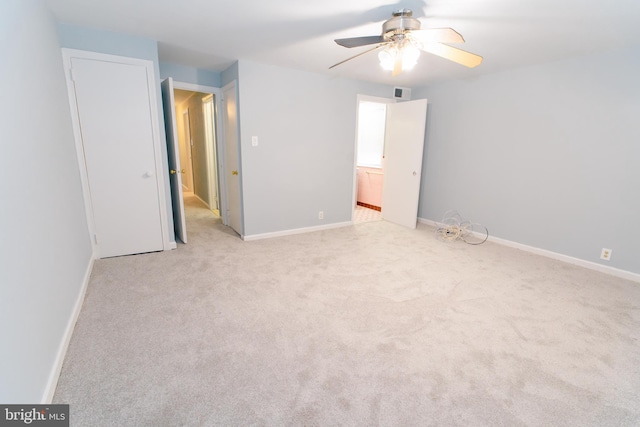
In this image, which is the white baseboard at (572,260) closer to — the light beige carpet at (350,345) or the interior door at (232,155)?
the light beige carpet at (350,345)

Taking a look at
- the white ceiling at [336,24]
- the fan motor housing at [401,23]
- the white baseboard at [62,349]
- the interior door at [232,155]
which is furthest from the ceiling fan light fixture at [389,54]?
the white baseboard at [62,349]

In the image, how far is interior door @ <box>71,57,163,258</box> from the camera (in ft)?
9.34

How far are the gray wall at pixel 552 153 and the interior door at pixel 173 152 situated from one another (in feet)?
12.3

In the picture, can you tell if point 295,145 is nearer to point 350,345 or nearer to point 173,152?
point 173,152

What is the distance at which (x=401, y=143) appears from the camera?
4.73m

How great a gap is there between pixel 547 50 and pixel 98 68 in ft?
14.5

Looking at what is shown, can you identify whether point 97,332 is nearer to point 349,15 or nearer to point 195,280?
point 195,280

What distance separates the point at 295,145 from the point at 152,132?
68.0 inches

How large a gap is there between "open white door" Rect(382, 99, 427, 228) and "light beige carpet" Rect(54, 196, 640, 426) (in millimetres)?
1638

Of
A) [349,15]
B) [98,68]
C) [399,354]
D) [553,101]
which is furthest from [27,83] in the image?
[553,101]

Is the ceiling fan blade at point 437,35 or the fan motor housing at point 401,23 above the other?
the fan motor housing at point 401,23

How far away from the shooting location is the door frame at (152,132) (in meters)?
2.73

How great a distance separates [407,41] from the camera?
2094 millimetres

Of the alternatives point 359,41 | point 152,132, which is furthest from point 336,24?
point 152,132
